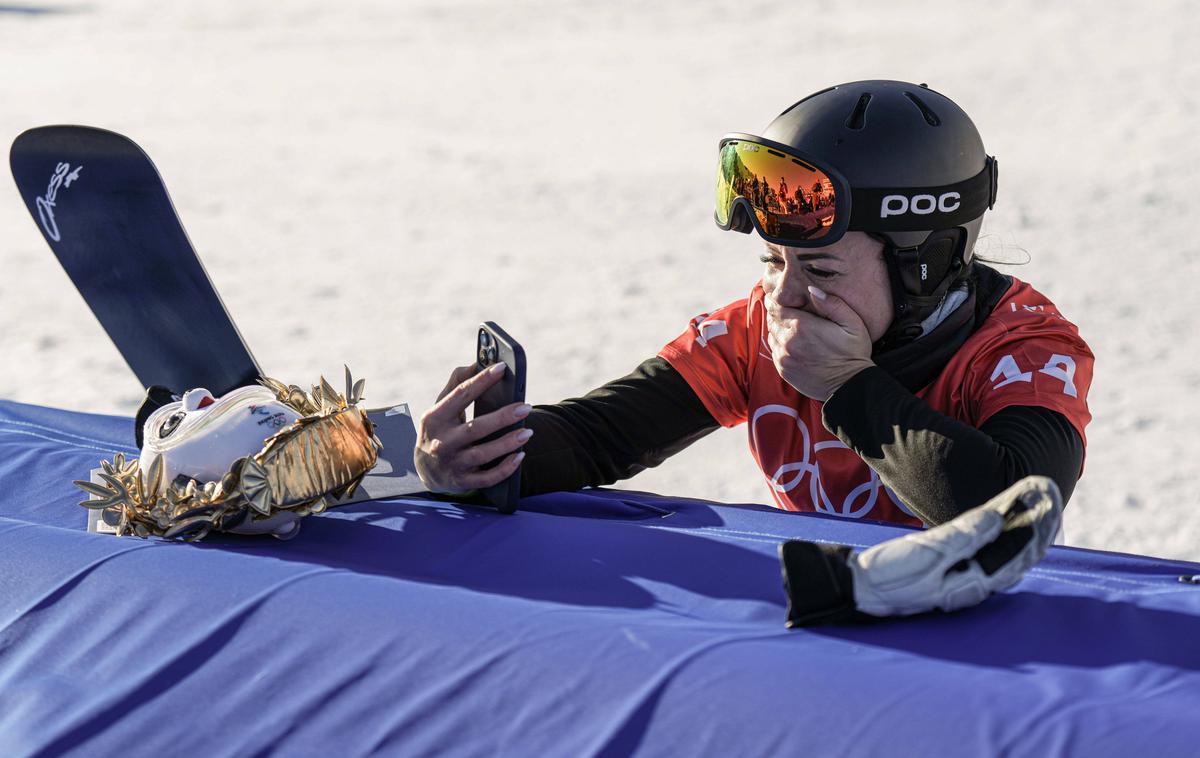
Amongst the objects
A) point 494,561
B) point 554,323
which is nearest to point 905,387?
point 494,561

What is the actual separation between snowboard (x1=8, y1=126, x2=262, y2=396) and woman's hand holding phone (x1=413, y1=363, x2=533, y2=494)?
0.56 m

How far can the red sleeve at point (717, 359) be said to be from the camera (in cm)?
221

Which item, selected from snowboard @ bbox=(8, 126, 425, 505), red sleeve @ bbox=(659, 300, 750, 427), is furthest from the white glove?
snowboard @ bbox=(8, 126, 425, 505)

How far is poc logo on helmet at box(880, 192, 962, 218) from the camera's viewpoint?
1.92 metres

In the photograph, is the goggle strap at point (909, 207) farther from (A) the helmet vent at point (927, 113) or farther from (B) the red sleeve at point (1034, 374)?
(B) the red sleeve at point (1034, 374)

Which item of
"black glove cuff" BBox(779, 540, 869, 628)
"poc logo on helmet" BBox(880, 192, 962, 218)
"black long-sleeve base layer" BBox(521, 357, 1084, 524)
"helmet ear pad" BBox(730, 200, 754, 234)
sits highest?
"poc logo on helmet" BBox(880, 192, 962, 218)

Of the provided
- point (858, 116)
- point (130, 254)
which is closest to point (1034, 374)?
point (858, 116)

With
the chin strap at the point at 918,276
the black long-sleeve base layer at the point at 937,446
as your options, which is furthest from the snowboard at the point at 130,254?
the chin strap at the point at 918,276

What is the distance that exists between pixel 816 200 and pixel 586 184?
550 cm

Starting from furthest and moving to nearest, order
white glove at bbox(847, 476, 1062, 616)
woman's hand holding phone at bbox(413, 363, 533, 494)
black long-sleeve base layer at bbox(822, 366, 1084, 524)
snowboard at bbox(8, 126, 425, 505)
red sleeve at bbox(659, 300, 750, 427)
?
snowboard at bbox(8, 126, 425, 505) < red sleeve at bbox(659, 300, 750, 427) < woman's hand holding phone at bbox(413, 363, 533, 494) < black long-sleeve base layer at bbox(822, 366, 1084, 524) < white glove at bbox(847, 476, 1062, 616)

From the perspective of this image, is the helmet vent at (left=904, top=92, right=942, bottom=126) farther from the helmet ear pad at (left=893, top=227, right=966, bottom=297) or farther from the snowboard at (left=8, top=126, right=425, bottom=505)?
the snowboard at (left=8, top=126, right=425, bottom=505)

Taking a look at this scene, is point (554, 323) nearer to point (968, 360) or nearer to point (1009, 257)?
point (1009, 257)

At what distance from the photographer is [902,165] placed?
1.93 m
